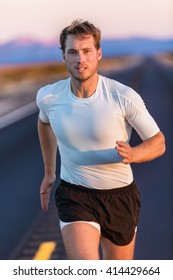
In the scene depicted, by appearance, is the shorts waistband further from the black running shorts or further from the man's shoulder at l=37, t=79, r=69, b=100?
the man's shoulder at l=37, t=79, r=69, b=100

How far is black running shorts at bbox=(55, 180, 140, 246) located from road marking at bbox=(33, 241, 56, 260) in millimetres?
1674

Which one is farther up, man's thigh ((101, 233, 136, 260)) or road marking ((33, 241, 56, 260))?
man's thigh ((101, 233, 136, 260))

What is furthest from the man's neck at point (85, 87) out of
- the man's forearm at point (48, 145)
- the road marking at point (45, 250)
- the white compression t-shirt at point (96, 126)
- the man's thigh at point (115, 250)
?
the road marking at point (45, 250)

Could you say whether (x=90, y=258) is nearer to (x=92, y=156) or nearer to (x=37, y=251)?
(x=92, y=156)

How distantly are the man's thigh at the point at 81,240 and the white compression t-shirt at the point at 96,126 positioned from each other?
268mm

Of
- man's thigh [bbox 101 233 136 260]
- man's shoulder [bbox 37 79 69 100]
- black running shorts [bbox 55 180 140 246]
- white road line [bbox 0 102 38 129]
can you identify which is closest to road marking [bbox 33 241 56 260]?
man's thigh [bbox 101 233 136 260]

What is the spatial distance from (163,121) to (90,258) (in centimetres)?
1116

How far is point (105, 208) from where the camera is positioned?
187 inches

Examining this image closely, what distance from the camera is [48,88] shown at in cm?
479

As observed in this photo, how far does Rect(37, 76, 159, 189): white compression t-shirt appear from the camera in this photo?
4531 millimetres

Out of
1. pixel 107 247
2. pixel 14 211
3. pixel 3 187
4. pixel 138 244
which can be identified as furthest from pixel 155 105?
pixel 107 247

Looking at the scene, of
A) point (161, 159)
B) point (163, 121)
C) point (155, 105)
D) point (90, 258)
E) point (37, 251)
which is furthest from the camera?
point (155, 105)

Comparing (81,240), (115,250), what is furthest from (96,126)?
(115,250)

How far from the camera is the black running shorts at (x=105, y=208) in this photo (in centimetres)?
470
